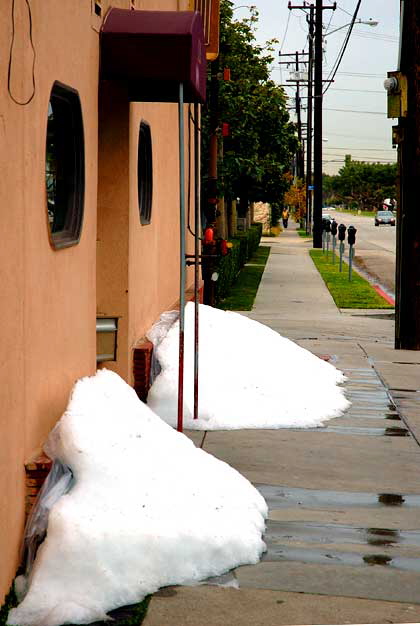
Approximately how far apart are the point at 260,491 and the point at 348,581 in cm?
166

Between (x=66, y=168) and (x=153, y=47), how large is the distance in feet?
3.28

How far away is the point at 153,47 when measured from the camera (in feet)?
23.2

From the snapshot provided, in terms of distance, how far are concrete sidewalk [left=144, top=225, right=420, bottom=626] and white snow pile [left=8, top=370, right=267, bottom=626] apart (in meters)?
0.14

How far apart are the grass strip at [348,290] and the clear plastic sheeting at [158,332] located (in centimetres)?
926

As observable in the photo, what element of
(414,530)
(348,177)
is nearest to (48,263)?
(414,530)

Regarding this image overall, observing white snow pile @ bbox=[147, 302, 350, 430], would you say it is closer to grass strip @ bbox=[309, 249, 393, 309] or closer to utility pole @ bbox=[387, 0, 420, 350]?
utility pole @ bbox=[387, 0, 420, 350]

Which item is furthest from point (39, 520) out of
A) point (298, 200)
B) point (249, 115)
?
point (298, 200)

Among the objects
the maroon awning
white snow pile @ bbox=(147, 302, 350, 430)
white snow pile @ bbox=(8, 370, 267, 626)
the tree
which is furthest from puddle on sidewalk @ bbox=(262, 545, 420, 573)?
the tree

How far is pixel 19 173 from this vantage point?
16.4 ft

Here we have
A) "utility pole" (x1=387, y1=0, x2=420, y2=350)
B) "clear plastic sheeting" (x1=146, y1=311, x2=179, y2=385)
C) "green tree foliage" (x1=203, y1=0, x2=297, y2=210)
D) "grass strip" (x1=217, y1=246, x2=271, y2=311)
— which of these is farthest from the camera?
"green tree foliage" (x1=203, y1=0, x2=297, y2=210)

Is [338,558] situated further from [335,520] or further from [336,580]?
[335,520]

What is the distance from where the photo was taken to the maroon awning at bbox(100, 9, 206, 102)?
702cm

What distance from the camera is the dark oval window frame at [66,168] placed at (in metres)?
6.62

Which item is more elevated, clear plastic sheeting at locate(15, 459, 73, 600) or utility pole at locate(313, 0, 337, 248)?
utility pole at locate(313, 0, 337, 248)
